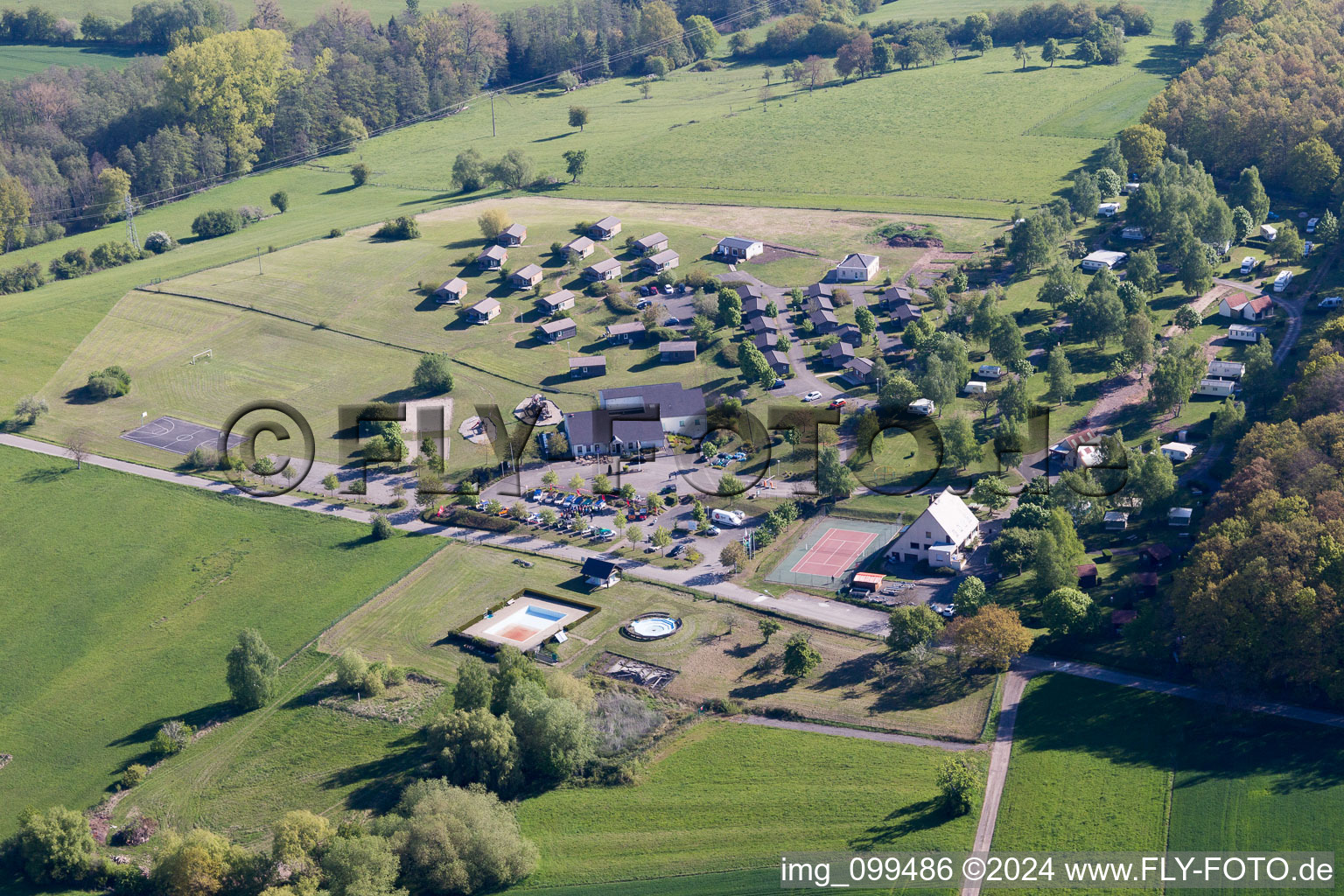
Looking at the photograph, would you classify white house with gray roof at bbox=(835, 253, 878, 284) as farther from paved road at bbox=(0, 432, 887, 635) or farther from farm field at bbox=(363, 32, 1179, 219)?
paved road at bbox=(0, 432, 887, 635)

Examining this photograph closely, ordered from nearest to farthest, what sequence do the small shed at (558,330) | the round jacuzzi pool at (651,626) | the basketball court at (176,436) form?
1. the round jacuzzi pool at (651,626)
2. the basketball court at (176,436)
3. the small shed at (558,330)

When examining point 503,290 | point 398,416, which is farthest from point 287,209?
point 398,416

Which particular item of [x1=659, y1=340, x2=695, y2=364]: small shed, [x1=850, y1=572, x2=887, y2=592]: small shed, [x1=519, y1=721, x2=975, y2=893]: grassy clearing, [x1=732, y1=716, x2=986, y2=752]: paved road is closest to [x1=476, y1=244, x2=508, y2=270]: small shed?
[x1=659, y1=340, x2=695, y2=364]: small shed

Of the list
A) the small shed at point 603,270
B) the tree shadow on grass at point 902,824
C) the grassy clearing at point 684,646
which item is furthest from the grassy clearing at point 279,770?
the small shed at point 603,270

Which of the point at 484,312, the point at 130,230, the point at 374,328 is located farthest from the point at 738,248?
the point at 130,230

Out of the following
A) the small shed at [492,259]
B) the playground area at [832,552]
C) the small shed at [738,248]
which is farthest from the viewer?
the small shed at [738,248]

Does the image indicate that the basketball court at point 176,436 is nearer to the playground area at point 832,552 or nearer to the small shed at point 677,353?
the small shed at point 677,353
